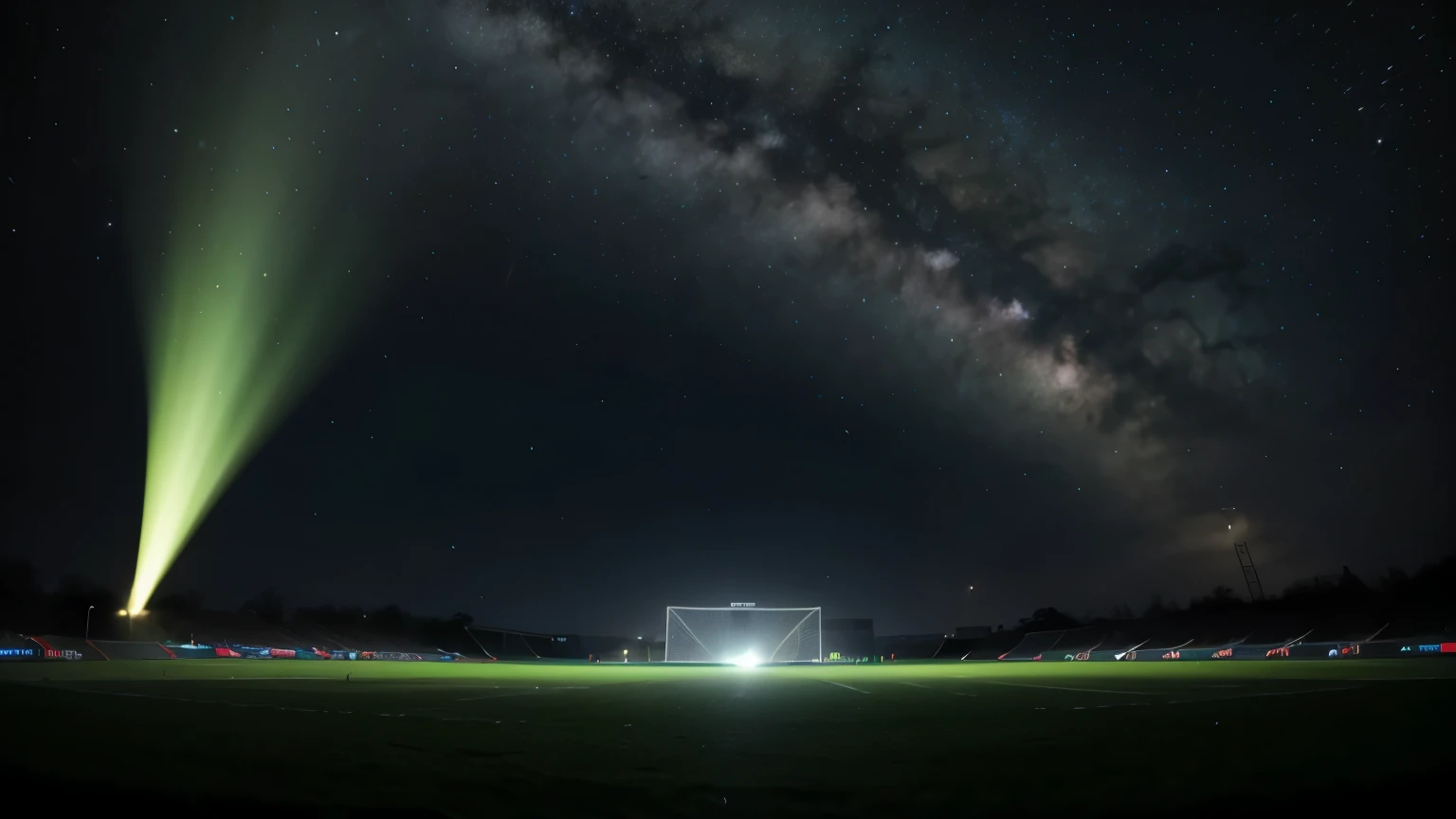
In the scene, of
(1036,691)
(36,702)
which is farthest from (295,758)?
(1036,691)

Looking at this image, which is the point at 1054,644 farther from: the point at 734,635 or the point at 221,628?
the point at 221,628

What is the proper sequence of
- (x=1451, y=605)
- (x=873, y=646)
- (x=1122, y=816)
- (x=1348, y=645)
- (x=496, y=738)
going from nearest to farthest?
(x=1122, y=816), (x=496, y=738), (x=1348, y=645), (x=1451, y=605), (x=873, y=646)

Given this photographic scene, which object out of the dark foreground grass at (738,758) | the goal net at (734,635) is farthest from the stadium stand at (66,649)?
the goal net at (734,635)

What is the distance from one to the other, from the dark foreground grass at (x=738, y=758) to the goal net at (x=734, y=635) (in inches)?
2913

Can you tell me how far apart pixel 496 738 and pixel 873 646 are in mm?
101708

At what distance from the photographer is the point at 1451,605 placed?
6512 cm

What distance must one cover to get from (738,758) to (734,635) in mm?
79473

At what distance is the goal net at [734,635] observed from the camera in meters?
82.1

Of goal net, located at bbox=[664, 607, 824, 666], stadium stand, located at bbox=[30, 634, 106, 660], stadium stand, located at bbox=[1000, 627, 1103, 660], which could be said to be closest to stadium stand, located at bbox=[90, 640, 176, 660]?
stadium stand, located at bbox=[30, 634, 106, 660]

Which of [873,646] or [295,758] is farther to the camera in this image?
[873,646]

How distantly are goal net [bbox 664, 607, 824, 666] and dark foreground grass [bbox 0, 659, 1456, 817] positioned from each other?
73978mm

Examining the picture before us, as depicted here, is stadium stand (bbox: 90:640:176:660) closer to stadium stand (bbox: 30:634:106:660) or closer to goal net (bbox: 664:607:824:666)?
stadium stand (bbox: 30:634:106:660)

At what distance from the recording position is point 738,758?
6184 millimetres

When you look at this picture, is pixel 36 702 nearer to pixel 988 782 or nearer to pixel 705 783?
pixel 705 783
